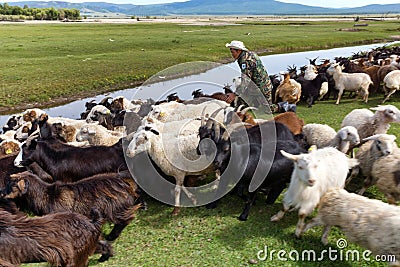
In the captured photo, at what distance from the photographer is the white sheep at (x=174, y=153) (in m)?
5.46

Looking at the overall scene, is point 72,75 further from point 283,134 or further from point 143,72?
point 283,134

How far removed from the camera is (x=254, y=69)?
280 inches

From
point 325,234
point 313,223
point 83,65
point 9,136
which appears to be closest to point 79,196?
point 313,223

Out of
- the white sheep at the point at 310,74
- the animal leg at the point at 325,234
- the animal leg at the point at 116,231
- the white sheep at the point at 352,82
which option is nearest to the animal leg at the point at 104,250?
the animal leg at the point at 116,231

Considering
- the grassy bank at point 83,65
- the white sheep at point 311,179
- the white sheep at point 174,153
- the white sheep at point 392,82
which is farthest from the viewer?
the grassy bank at point 83,65

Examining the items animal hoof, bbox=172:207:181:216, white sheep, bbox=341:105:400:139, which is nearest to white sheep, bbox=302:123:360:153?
white sheep, bbox=341:105:400:139

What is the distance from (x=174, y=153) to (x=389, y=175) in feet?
9.97

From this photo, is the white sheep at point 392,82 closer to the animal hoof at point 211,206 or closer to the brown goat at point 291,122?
the brown goat at point 291,122

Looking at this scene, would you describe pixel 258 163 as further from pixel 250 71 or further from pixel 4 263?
pixel 4 263

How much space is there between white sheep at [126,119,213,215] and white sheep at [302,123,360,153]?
2.09m

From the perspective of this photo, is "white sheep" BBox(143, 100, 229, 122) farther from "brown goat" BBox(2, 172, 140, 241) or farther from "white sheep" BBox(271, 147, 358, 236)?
"white sheep" BBox(271, 147, 358, 236)

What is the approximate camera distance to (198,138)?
221 inches

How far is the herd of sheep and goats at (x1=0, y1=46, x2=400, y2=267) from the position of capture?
12.2 ft

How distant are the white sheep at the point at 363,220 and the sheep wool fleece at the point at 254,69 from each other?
336 centimetres
